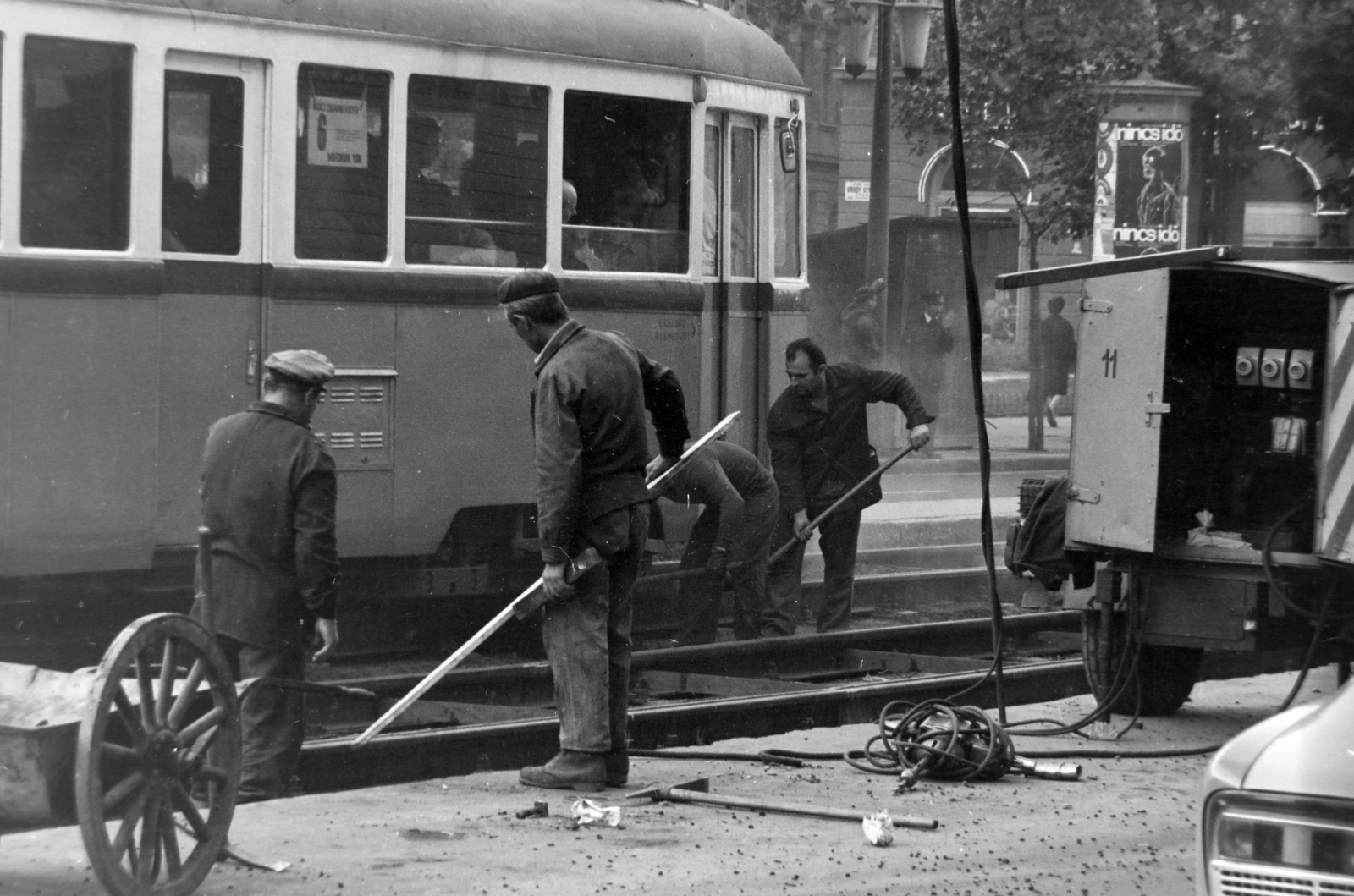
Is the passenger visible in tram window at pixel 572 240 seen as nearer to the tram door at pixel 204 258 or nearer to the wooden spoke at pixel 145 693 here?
the tram door at pixel 204 258

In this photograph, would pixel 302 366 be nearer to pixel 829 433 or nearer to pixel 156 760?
pixel 156 760

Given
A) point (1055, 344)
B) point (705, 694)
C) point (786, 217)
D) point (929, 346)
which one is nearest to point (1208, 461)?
point (705, 694)

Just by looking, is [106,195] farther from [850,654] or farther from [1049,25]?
[1049,25]

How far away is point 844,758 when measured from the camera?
6961mm

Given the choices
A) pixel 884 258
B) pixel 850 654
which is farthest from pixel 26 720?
pixel 884 258

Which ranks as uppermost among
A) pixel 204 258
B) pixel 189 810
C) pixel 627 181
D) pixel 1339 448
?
pixel 627 181

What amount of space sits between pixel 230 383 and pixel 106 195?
987 millimetres

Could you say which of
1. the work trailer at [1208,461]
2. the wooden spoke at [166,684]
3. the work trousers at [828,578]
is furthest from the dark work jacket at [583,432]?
the work trousers at [828,578]

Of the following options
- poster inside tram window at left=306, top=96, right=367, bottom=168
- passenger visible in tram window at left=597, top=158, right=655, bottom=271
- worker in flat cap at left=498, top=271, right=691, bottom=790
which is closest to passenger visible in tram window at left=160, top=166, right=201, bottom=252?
poster inside tram window at left=306, top=96, right=367, bottom=168

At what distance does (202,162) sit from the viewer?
8.75 m

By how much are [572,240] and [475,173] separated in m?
0.68

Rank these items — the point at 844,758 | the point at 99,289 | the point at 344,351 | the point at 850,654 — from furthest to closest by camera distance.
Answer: the point at 850,654, the point at 344,351, the point at 99,289, the point at 844,758

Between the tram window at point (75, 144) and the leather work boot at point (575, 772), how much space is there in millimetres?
3533

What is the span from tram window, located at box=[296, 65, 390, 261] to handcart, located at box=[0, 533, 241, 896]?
Result: 4393 millimetres
